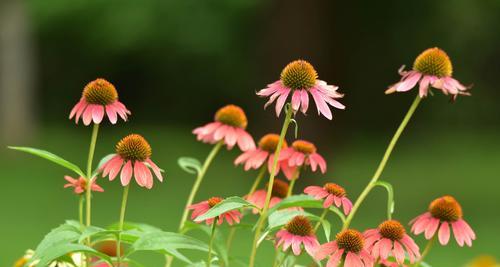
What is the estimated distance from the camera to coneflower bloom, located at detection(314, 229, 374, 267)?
56.9 inches

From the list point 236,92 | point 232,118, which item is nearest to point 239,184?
point 236,92

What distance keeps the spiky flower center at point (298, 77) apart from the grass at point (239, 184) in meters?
3.10

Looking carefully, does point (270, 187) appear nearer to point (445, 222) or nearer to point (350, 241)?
point (350, 241)

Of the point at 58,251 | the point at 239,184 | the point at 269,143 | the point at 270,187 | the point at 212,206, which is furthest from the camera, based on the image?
the point at 239,184

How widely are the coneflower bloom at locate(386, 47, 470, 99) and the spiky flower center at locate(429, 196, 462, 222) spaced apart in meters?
0.20

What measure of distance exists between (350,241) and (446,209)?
292 millimetres

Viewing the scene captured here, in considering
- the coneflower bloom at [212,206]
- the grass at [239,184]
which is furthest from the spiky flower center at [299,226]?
the grass at [239,184]

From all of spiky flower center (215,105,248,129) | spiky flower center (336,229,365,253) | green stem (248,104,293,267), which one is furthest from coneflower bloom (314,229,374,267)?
spiky flower center (215,105,248,129)

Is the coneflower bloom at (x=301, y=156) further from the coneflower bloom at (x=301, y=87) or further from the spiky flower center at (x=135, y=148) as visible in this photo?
the spiky flower center at (x=135, y=148)

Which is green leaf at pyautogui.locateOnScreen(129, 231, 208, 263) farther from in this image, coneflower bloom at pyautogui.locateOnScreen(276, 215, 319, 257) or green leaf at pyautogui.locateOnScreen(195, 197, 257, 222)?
coneflower bloom at pyautogui.locateOnScreen(276, 215, 319, 257)

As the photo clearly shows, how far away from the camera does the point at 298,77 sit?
1.53 metres

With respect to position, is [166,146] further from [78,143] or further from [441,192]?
[441,192]

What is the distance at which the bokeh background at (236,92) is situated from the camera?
8.38 metres

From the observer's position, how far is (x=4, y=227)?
310 inches
